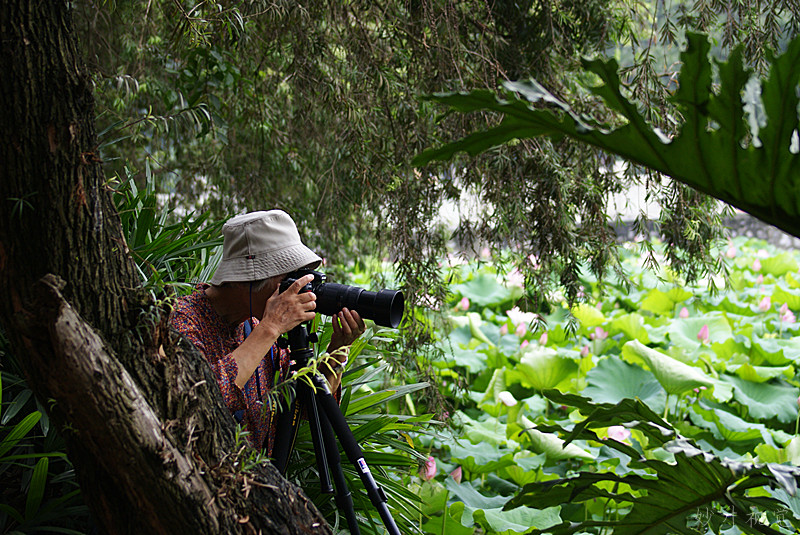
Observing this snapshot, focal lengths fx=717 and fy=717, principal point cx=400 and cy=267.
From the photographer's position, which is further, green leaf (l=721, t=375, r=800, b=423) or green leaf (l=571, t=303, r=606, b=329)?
green leaf (l=571, t=303, r=606, b=329)

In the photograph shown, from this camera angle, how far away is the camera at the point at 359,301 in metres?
1.62

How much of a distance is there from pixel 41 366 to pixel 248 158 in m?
2.84

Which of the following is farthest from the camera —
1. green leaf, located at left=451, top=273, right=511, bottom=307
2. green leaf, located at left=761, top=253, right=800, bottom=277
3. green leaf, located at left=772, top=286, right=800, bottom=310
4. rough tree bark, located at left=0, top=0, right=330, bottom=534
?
green leaf, located at left=761, top=253, right=800, bottom=277

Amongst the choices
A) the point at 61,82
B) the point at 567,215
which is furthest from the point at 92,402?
the point at 567,215

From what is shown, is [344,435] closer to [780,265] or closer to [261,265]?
[261,265]

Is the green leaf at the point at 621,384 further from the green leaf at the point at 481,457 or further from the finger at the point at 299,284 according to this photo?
the finger at the point at 299,284

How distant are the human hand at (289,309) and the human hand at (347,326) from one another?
15 centimetres

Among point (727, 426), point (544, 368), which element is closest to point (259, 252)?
point (544, 368)

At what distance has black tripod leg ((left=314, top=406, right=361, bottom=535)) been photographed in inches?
58.9

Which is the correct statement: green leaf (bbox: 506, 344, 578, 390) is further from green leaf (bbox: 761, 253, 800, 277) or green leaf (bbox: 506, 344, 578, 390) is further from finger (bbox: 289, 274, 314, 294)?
green leaf (bbox: 761, 253, 800, 277)

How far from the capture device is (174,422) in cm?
96

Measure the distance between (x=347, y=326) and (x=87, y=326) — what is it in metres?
0.81

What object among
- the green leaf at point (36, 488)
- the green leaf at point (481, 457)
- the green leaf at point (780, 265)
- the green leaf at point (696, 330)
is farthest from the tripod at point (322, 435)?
the green leaf at point (780, 265)

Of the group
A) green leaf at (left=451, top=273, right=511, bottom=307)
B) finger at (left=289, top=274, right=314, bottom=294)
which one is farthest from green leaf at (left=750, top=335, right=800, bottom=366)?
finger at (left=289, top=274, right=314, bottom=294)
